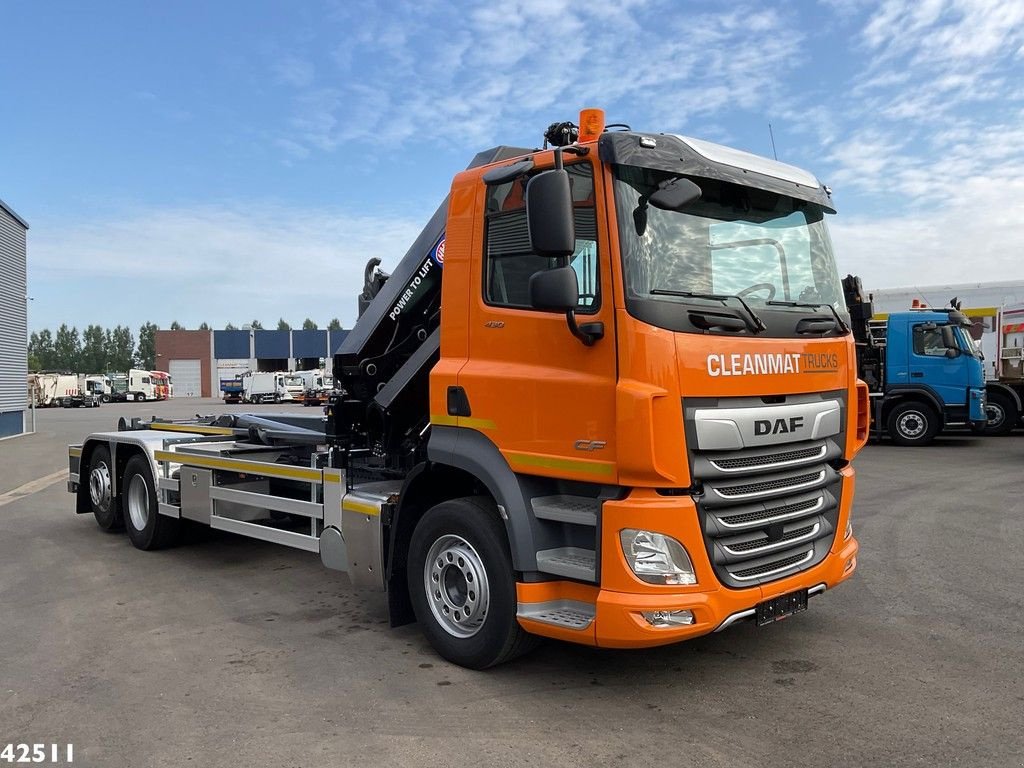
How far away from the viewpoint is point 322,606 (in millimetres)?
5984

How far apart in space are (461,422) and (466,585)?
3.08ft

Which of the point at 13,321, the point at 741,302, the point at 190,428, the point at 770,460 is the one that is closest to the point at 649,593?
the point at 770,460

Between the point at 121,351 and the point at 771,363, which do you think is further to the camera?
the point at 121,351

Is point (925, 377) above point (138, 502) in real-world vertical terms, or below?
above

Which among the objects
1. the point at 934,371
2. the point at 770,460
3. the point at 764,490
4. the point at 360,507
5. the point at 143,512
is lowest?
the point at 143,512

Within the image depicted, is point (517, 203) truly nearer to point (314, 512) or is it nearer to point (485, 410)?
point (485, 410)

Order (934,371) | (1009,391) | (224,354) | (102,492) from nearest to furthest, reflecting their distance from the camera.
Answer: (102,492)
(934,371)
(1009,391)
(224,354)

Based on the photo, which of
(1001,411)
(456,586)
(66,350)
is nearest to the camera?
(456,586)

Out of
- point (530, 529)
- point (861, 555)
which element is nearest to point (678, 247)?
point (530, 529)

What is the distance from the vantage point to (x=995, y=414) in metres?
17.8

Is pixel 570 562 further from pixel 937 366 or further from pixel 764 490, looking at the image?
pixel 937 366

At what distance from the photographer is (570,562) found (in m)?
4.02

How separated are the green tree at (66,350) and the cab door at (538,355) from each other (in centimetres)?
14782

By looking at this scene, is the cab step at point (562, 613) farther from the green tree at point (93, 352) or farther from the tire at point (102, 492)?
the green tree at point (93, 352)
